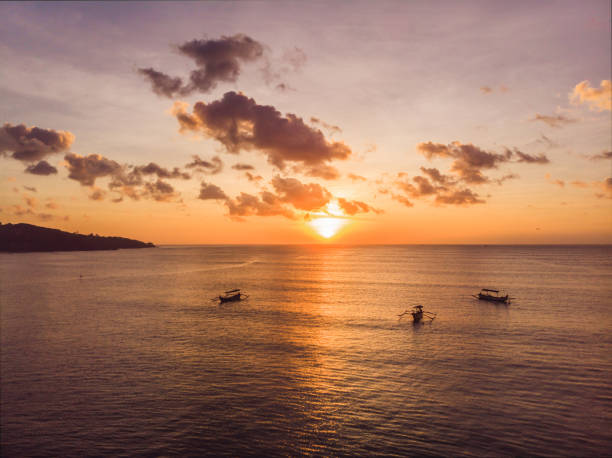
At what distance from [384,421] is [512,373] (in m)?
21.6

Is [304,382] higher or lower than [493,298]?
lower

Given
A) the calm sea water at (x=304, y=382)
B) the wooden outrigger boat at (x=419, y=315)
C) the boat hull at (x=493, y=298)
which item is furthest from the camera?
the boat hull at (x=493, y=298)

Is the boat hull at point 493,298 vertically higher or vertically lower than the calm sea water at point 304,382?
higher

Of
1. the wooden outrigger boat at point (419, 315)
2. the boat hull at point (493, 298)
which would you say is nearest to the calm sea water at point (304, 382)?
the wooden outrigger boat at point (419, 315)

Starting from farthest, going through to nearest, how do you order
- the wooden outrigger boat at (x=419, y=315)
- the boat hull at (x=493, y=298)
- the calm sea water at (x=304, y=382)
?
the boat hull at (x=493, y=298) → the wooden outrigger boat at (x=419, y=315) → the calm sea water at (x=304, y=382)

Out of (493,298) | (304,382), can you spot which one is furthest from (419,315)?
(304,382)

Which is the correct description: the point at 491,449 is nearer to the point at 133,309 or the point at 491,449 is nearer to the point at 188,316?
the point at 188,316

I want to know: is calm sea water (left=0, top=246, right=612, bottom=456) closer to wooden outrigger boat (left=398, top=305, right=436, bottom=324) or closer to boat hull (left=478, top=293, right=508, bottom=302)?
wooden outrigger boat (left=398, top=305, right=436, bottom=324)

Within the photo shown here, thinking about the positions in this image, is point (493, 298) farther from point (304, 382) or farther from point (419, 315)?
point (304, 382)

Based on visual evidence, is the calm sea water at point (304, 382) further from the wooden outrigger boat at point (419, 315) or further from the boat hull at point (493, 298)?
the boat hull at point (493, 298)

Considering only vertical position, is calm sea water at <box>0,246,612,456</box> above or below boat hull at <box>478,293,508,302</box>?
below

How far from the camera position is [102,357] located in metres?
50.2

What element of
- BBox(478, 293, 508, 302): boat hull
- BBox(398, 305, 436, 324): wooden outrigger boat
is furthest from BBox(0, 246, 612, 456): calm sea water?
BBox(478, 293, 508, 302): boat hull

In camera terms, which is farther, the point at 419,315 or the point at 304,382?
the point at 419,315
